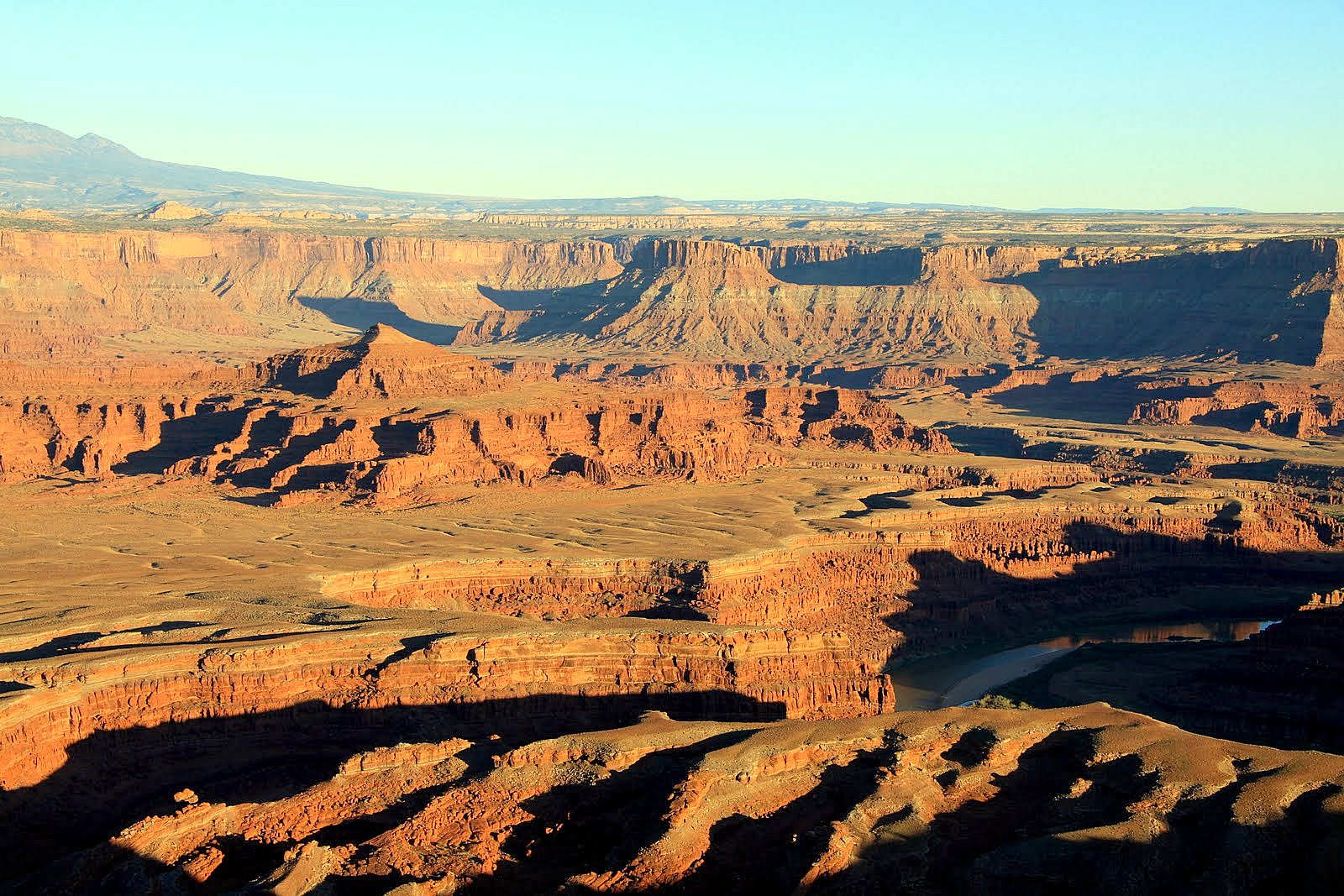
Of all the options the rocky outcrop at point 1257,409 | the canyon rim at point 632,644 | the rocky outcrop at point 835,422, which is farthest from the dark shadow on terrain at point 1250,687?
the rocky outcrop at point 1257,409

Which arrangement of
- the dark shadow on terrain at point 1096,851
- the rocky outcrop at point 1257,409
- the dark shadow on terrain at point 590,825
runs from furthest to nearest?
the rocky outcrop at point 1257,409
the dark shadow on terrain at point 590,825
the dark shadow on terrain at point 1096,851

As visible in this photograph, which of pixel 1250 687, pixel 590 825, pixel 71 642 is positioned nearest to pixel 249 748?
pixel 71 642

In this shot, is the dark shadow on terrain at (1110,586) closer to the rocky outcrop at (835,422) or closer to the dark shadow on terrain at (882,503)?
the dark shadow on terrain at (882,503)

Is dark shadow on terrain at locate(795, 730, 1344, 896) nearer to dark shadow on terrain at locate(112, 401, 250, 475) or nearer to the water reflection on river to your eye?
the water reflection on river

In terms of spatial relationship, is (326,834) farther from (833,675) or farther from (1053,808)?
(833,675)

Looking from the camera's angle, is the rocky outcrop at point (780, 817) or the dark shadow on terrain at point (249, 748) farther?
the dark shadow on terrain at point (249, 748)

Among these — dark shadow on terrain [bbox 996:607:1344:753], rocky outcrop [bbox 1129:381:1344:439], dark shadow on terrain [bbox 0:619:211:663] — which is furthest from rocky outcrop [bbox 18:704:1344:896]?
rocky outcrop [bbox 1129:381:1344:439]
